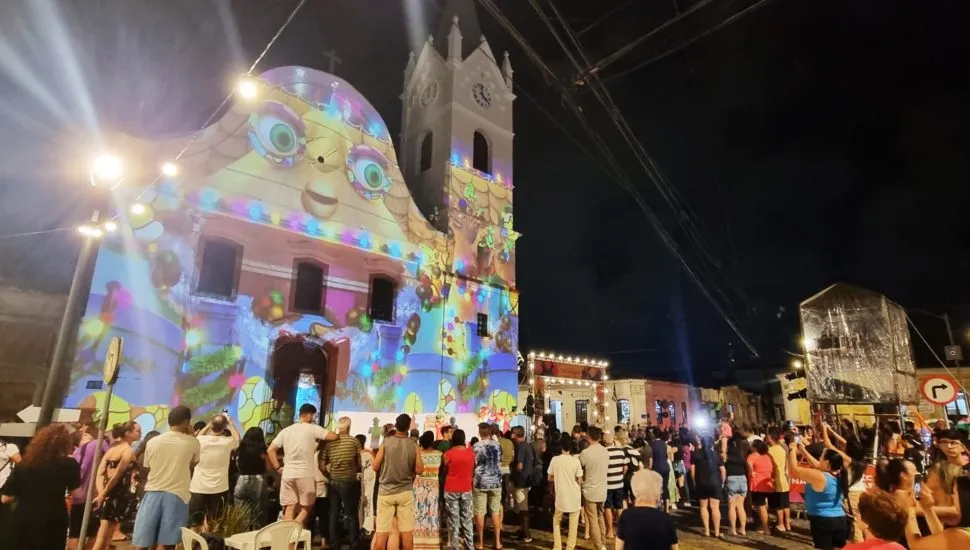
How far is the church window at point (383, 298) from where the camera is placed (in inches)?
586

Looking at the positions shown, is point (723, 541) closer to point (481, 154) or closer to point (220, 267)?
point (220, 267)

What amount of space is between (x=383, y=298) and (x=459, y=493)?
866cm

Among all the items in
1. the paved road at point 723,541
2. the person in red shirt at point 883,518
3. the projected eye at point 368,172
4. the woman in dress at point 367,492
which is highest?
the projected eye at point 368,172

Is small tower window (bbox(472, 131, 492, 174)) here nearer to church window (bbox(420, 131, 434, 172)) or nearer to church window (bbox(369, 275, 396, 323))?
church window (bbox(420, 131, 434, 172))

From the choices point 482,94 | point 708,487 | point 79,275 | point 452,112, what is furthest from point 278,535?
point 482,94

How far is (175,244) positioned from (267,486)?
6.51 metres

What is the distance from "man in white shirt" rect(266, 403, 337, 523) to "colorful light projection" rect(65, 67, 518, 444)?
5.29 meters

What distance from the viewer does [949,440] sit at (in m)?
5.56

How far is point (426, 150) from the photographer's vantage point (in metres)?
19.2

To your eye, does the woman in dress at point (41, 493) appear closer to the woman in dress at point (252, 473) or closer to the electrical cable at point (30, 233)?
the woman in dress at point (252, 473)

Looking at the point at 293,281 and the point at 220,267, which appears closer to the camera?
the point at 220,267

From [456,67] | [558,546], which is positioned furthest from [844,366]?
[456,67]

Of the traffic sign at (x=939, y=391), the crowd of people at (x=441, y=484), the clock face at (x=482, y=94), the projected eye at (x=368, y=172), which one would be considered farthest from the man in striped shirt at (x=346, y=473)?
the clock face at (x=482, y=94)

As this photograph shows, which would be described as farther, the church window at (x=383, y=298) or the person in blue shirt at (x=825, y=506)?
the church window at (x=383, y=298)
